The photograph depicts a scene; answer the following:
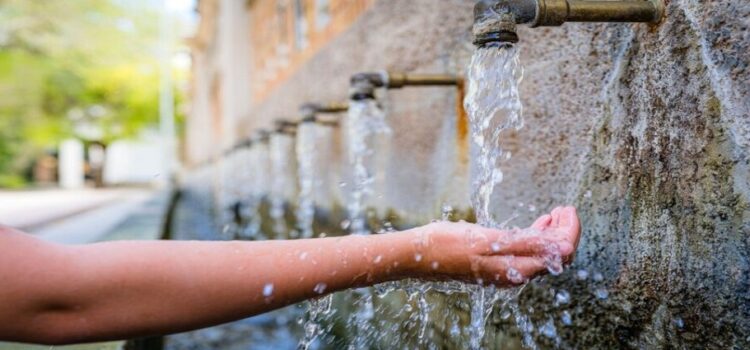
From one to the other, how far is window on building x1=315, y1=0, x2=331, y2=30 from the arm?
4.44 meters

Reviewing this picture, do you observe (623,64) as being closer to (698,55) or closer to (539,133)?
(698,55)

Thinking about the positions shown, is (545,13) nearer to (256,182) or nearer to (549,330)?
(549,330)

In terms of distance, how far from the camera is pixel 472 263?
53.6 inches

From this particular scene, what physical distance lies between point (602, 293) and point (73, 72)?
24795mm

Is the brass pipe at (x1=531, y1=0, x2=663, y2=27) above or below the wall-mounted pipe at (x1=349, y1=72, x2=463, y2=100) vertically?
above

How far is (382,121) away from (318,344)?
1083 millimetres

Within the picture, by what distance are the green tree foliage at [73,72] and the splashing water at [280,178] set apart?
15.4 metres

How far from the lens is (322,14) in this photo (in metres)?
5.99

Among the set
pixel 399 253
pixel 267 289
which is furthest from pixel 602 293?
pixel 267 289

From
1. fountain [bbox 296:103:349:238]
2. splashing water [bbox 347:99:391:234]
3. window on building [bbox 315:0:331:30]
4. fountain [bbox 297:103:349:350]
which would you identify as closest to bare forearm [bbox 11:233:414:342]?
splashing water [bbox 347:99:391:234]

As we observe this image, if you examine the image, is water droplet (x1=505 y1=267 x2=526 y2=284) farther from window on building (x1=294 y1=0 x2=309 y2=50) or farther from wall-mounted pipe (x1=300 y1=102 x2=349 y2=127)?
window on building (x1=294 y1=0 x2=309 y2=50)

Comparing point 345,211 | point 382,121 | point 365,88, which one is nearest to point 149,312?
point 365,88

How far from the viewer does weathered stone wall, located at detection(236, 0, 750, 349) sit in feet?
4.53

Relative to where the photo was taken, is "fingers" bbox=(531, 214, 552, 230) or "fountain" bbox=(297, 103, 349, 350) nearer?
"fingers" bbox=(531, 214, 552, 230)
